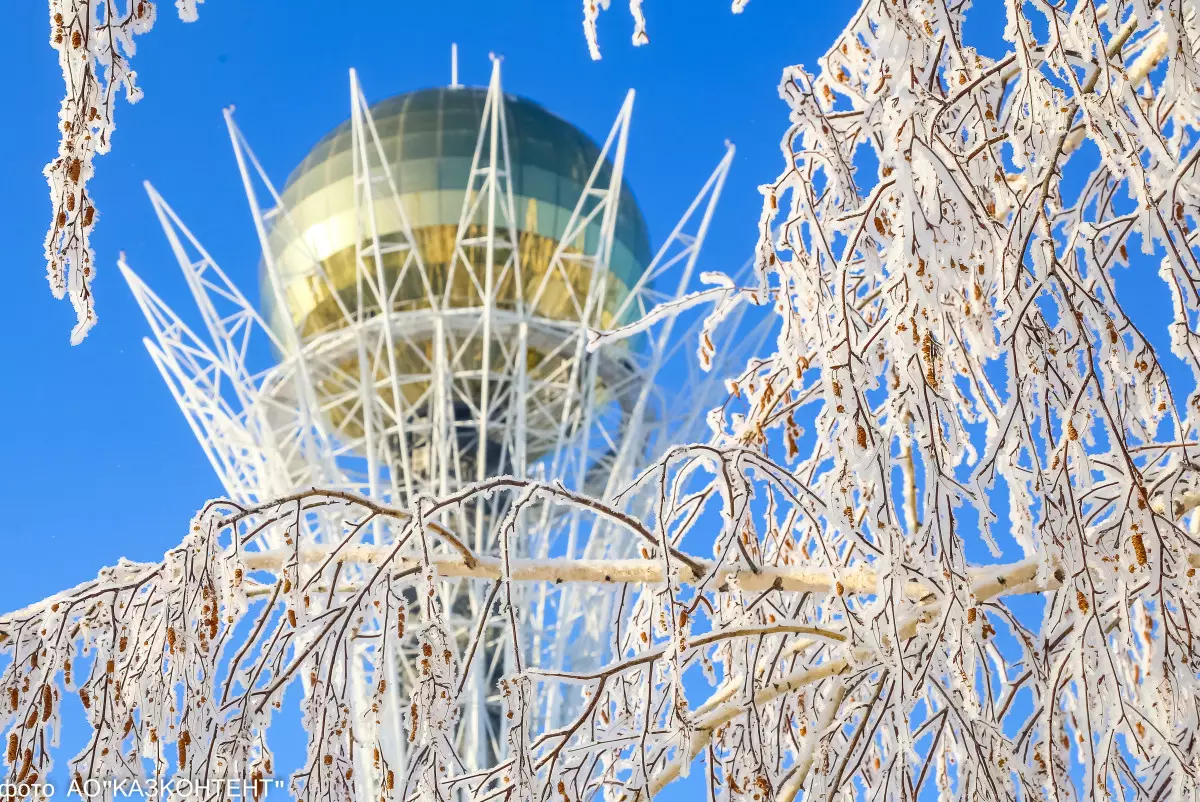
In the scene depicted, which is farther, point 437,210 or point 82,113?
point 437,210

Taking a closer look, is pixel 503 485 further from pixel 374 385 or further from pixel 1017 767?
pixel 374 385

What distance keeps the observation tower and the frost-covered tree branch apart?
1195 cm

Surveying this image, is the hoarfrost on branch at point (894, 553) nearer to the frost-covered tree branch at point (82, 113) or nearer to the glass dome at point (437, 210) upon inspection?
the frost-covered tree branch at point (82, 113)

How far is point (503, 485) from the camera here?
103 inches

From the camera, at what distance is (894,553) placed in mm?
2189

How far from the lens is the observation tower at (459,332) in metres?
14.8

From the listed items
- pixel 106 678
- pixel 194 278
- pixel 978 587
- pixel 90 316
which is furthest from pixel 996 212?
pixel 194 278

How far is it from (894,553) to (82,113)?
1.38m

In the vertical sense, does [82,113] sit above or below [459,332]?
below

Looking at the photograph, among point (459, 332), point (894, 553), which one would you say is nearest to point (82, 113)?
point (894, 553)

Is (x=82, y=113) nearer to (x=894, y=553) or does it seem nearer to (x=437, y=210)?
(x=894, y=553)

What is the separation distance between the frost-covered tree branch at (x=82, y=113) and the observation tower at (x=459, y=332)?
39.2 ft

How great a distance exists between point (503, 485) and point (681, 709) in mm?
552

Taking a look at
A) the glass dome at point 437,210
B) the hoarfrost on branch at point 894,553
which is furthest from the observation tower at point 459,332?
the hoarfrost on branch at point 894,553
